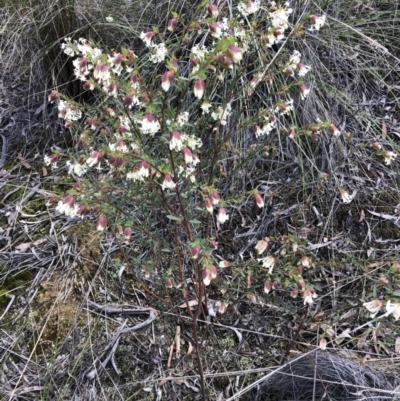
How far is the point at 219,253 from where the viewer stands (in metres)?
2.25

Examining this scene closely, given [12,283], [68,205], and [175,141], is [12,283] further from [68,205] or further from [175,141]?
[175,141]

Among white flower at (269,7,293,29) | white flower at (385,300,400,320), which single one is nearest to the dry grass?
white flower at (385,300,400,320)

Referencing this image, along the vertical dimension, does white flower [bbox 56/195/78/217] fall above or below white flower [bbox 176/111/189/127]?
below

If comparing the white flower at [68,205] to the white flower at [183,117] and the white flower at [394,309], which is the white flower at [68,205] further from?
the white flower at [394,309]

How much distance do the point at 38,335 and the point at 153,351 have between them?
0.47 m

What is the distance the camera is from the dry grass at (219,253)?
181 centimetres

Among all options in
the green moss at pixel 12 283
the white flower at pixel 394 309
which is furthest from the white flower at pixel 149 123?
the green moss at pixel 12 283

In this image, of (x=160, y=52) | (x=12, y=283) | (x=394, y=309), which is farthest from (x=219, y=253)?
(x=160, y=52)

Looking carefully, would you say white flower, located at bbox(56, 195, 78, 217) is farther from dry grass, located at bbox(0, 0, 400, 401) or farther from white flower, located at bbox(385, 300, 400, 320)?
white flower, located at bbox(385, 300, 400, 320)

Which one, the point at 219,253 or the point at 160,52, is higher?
the point at 160,52

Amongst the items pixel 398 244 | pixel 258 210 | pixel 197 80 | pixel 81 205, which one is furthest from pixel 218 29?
pixel 398 244

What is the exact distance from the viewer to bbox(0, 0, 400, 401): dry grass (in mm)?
1810

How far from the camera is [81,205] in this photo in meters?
1.28

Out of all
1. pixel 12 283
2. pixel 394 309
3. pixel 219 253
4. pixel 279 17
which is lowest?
pixel 219 253
